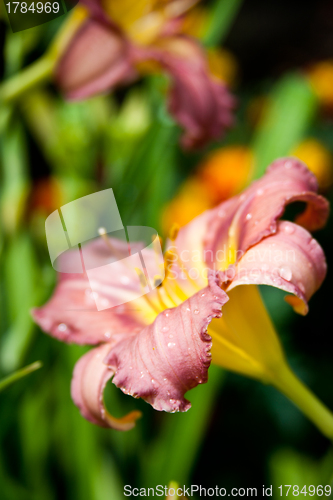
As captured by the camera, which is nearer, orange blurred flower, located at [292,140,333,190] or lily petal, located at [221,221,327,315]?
lily petal, located at [221,221,327,315]

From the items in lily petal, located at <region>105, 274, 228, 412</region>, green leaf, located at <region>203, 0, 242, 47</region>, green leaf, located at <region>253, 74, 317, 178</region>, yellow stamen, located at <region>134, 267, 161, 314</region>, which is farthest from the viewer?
green leaf, located at <region>203, 0, 242, 47</region>

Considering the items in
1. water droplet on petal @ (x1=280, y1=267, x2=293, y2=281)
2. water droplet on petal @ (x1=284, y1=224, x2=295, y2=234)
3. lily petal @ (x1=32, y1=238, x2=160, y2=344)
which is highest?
water droplet on petal @ (x1=284, y1=224, x2=295, y2=234)

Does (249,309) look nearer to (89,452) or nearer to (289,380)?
(289,380)

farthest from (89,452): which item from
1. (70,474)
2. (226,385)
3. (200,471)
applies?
(226,385)

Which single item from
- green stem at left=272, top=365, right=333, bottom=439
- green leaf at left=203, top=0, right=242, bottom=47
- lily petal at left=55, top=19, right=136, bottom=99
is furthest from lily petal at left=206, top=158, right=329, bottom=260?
green leaf at left=203, top=0, right=242, bottom=47

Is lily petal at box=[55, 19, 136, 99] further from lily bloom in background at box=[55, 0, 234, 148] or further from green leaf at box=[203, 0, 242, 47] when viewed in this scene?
green leaf at box=[203, 0, 242, 47]

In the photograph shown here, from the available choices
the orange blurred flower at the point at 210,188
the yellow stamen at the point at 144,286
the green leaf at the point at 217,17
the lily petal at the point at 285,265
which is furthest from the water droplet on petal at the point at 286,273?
the green leaf at the point at 217,17

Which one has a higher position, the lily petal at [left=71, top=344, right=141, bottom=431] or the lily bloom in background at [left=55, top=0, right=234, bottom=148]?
the lily bloom in background at [left=55, top=0, right=234, bottom=148]

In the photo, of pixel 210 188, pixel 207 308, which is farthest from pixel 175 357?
pixel 210 188
